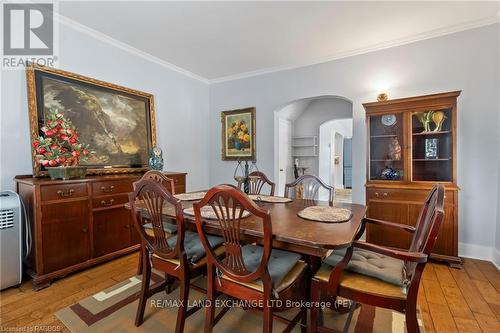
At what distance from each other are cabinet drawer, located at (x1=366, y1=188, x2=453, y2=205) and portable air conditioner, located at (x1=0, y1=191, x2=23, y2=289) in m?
3.70

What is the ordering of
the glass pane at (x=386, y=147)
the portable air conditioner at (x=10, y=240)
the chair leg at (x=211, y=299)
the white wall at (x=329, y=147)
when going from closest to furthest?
the chair leg at (x=211, y=299), the portable air conditioner at (x=10, y=240), the glass pane at (x=386, y=147), the white wall at (x=329, y=147)

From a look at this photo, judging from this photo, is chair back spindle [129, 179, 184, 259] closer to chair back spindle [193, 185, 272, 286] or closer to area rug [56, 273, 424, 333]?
chair back spindle [193, 185, 272, 286]

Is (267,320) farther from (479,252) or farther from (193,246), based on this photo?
(479,252)

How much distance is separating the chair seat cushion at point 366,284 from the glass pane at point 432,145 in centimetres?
208

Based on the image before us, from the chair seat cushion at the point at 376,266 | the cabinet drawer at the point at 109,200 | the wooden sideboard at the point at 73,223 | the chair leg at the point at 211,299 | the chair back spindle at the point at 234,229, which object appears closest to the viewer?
the chair back spindle at the point at 234,229

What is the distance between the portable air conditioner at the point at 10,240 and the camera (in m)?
2.05

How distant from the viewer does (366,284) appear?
4.37 ft

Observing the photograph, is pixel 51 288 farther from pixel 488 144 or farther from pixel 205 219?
pixel 488 144

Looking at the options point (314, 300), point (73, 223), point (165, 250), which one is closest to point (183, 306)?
point (165, 250)

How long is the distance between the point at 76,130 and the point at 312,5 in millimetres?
2942

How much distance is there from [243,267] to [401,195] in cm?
237

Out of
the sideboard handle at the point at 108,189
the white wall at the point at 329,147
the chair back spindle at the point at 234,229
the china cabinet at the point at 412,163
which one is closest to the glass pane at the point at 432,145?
the china cabinet at the point at 412,163

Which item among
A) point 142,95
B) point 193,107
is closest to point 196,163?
point 193,107

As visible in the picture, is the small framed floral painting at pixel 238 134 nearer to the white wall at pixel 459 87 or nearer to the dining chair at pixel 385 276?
the white wall at pixel 459 87
